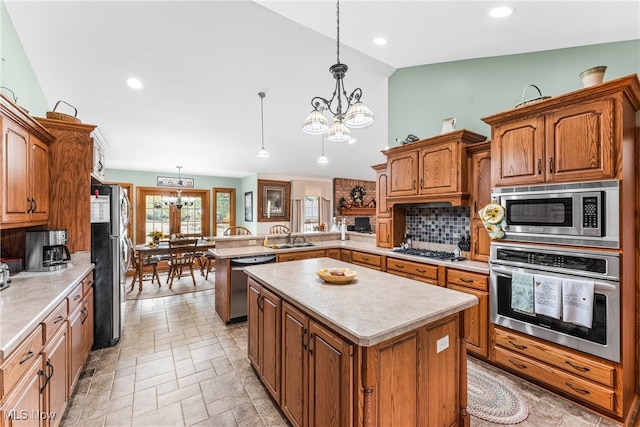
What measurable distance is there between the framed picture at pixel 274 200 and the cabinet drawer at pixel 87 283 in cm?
458

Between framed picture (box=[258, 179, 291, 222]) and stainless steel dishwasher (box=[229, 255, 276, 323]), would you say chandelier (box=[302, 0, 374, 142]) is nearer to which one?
stainless steel dishwasher (box=[229, 255, 276, 323])

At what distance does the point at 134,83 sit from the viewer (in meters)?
3.45

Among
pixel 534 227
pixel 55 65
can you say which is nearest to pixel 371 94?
pixel 534 227

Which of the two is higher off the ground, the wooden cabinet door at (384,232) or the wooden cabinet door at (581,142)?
the wooden cabinet door at (581,142)

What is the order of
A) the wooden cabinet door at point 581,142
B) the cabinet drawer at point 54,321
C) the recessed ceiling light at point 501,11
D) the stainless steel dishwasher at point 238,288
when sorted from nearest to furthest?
the cabinet drawer at point 54,321
the wooden cabinet door at point 581,142
the recessed ceiling light at point 501,11
the stainless steel dishwasher at point 238,288

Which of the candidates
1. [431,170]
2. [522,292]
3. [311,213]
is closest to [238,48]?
[431,170]

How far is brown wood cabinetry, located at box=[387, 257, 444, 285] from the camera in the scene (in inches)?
116

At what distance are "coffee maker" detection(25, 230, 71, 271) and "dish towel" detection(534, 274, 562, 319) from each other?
12.7ft

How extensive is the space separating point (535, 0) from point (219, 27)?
2.69 meters

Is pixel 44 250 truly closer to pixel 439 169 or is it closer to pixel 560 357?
pixel 439 169

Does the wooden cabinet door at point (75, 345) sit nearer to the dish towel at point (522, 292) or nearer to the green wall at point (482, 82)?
the dish towel at point (522, 292)

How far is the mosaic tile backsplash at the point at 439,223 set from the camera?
3295 mm

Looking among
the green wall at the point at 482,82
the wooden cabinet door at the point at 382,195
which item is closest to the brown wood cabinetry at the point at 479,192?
the green wall at the point at 482,82

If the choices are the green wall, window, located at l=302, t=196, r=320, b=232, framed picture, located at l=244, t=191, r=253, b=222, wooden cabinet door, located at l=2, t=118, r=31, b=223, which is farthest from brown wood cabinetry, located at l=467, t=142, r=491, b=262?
framed picture, located at l=244, t=191, r=253, b=222
